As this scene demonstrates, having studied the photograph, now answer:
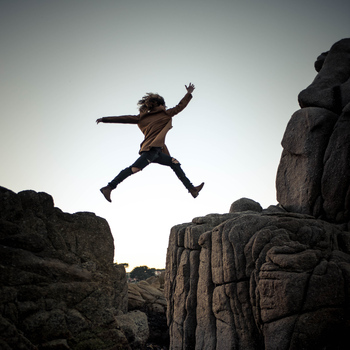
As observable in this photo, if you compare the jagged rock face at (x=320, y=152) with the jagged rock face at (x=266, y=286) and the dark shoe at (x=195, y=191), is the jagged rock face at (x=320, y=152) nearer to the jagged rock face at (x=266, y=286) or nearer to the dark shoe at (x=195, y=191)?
the jagged rock face at (x=266, y=286)

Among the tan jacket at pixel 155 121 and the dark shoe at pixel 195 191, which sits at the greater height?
the tan jacket at pixel 155 121

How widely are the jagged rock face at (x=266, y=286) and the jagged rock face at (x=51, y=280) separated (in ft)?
13.0

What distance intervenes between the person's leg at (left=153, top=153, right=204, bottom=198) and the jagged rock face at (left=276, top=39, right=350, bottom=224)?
13.3 ft

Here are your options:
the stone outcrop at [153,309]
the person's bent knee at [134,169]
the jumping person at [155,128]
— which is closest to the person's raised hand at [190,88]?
the jumping person at [155,128]

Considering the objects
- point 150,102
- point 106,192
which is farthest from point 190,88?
point 106,192

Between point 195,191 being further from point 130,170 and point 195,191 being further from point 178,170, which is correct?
point 130,170

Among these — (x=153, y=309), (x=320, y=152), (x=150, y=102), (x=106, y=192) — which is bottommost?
(x=153, y=309)

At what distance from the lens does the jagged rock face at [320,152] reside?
10.1 metres

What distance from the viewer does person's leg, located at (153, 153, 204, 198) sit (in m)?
9.06

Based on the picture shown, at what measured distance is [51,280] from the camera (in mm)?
5387

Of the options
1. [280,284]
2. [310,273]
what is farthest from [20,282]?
[310,273]

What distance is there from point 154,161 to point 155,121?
3.88 feet

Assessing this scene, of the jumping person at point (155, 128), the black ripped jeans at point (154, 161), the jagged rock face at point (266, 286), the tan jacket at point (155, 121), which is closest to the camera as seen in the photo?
the jagged rock face at point (266, 286)

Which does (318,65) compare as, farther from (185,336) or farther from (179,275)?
(185,336)
